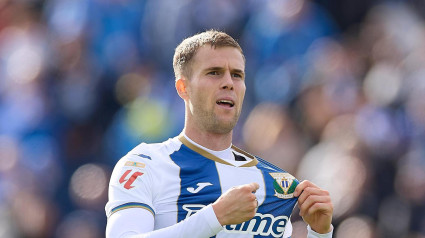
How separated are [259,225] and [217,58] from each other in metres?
0.85

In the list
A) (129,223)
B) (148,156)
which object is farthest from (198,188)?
(129,223)

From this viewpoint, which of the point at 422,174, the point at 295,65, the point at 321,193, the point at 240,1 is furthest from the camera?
the point at 240,1

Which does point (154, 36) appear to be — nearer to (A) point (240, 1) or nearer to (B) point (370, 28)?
(A) point (240, 1)

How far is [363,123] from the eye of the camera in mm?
5539

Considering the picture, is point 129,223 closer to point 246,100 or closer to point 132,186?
point 132,186

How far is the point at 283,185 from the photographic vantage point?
138 inches

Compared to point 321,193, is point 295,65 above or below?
above

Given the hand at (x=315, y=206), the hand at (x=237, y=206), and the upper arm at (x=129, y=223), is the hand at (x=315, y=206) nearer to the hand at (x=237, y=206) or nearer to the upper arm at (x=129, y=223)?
the hand at (x=237, y=206)

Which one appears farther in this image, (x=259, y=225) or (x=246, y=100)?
(x=246, y=100)

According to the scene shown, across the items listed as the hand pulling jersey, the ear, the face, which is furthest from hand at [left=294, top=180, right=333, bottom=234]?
the ear

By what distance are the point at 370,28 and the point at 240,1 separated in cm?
121

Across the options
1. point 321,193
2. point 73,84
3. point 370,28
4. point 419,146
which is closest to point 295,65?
point 370,28

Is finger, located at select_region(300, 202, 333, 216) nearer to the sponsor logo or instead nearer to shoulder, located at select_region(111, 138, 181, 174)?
the sponsor logo

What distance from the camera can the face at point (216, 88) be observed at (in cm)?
→ 350
